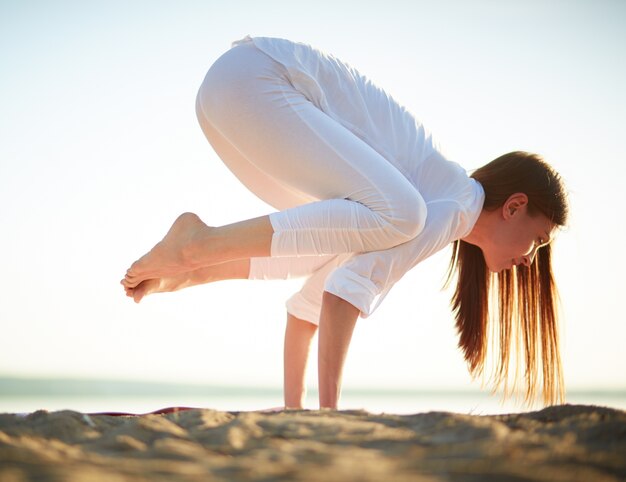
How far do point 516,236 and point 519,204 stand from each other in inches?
3.7

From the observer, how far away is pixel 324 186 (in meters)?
1.65

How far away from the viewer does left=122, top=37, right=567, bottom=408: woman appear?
1586 millimetres

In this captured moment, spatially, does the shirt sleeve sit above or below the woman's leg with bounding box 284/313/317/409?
above

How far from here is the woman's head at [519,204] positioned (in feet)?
6.25

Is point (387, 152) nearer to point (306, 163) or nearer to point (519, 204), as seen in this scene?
point (306, 163)

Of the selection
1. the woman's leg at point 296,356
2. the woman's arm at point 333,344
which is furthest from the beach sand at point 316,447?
the woman's leg at point 296,356

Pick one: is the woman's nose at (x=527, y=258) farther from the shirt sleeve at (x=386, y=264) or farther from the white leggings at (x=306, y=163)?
the white leggings at (x=306, y=163)

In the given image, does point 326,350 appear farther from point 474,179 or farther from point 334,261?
point 474,179

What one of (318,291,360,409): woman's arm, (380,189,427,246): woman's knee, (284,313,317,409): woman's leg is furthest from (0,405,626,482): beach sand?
(284,313,317,409): woman's leg

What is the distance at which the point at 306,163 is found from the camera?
164cm

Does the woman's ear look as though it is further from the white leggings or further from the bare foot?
the bare foot

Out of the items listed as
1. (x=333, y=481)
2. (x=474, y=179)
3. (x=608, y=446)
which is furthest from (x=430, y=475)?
(x=474, y=179)

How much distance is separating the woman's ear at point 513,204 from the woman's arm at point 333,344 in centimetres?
57

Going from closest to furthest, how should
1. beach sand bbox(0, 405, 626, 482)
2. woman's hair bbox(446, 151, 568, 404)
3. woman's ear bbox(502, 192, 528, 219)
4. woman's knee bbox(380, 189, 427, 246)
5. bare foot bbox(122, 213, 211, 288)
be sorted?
beach sand bbox(0, 405, 626, 482) < woman's knee bbox(380, 189, 427, 246) < bare foot bbox(122, 213, 211, 288) < woman's ear bbox(502, 192, 528, 219) < woman's hair bbox(446, 151, 568, 404)
